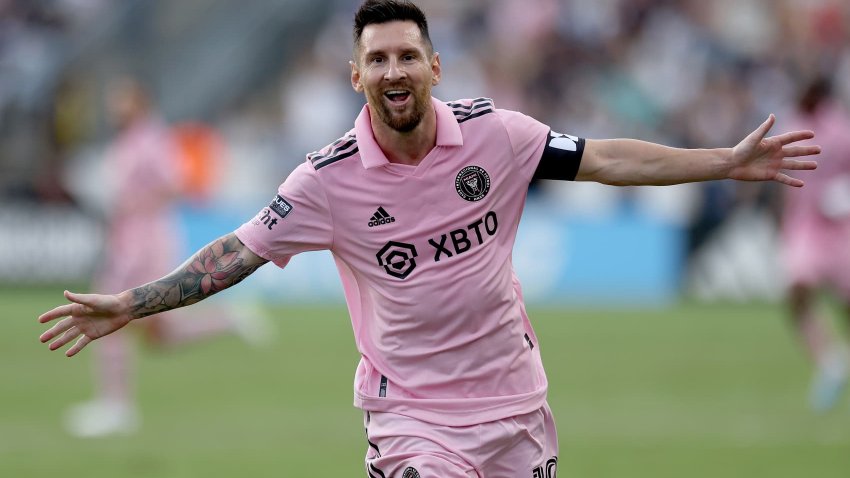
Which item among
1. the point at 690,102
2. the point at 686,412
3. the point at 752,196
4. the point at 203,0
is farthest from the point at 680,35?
the point at 686,412

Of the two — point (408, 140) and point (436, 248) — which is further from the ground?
point (408, 140)

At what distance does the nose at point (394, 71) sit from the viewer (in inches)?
229

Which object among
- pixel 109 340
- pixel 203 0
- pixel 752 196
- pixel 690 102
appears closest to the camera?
pixel 109 340

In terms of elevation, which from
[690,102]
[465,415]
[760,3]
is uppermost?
[760,3]

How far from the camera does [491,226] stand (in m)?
6.04

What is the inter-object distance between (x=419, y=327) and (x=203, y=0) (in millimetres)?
21919

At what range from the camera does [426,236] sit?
5945 millimetres

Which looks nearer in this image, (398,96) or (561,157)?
(398,96)

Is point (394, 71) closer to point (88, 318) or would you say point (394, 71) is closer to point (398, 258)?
point (398, 258)

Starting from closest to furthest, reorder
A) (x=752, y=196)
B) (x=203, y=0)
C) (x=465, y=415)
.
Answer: (x=465, y=415) → (x=752, y=196) → (x=203, y=0)

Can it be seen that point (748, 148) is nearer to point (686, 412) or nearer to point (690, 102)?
point (686, 412)

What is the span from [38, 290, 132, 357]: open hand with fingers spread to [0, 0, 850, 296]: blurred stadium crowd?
1597cm

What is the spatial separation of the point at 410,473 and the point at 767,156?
196 cm

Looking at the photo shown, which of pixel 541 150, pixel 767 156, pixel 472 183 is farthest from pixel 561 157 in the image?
pixel 767 156
